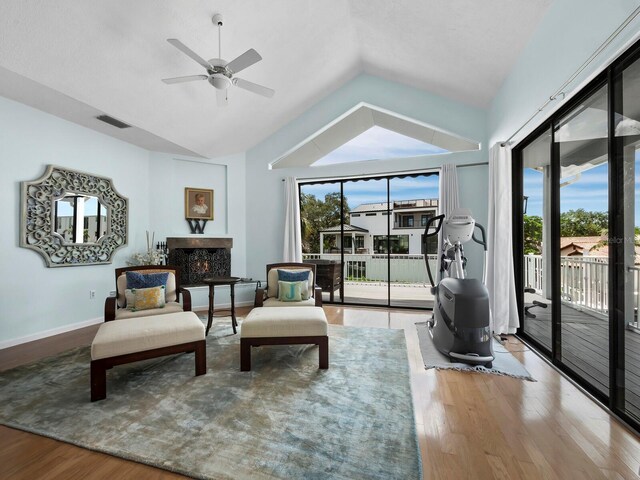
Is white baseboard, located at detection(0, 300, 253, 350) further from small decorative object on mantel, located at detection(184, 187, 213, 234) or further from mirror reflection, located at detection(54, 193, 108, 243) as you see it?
small decorative object on mantel, located at detection(184, 187, 213, 234)

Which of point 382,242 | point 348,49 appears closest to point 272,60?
point 348,49

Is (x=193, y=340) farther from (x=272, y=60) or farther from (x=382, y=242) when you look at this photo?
(x=382, y=242)

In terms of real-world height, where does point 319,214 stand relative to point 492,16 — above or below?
below

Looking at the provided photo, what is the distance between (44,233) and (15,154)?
3.03 ft

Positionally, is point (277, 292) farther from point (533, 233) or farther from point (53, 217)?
point (533, 233)

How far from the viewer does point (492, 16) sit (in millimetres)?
2791

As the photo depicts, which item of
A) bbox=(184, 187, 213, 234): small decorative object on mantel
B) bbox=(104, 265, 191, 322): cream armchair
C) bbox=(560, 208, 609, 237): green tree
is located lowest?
bbox=(104, 265, 191, 322): cream armchair

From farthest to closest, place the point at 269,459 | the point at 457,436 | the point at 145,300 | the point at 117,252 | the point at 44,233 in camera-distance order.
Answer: the point at 117,252 → the point at 44,233 → the point at 145,300 → the point at 457,436 → the point at 269,459

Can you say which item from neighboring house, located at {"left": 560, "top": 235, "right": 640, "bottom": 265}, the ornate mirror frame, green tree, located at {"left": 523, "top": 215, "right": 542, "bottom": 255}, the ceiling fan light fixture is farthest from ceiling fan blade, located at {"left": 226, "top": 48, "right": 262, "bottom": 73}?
green tree, located at {"left": 523, "top": 215, "right": 542, "bottom": 255}

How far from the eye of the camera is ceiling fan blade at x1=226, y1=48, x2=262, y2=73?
2.62m

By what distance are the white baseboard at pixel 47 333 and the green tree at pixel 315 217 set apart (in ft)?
11.4

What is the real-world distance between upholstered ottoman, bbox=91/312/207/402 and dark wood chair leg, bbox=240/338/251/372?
1.03ft

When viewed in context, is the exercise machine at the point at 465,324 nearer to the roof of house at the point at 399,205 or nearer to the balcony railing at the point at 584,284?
the balcony railing at the point at 584,284

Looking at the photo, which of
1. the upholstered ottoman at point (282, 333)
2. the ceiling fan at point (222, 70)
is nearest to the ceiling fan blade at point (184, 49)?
the ceiling fan at point (222, 70)
